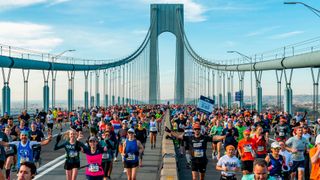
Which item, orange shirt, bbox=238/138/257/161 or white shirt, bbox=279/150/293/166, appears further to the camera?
orange shirt, bbox=238/138/257/161

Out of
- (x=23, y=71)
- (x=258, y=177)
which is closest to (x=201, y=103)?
(x=258, y=177)

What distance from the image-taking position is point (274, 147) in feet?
30.4

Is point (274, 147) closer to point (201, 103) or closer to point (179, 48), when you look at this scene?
point (201, 103)

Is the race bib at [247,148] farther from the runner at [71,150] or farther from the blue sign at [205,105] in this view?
the blue sign at [205,105]

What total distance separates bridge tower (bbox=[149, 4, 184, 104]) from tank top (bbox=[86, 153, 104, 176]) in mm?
114560

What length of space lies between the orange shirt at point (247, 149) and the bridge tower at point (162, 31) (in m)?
112

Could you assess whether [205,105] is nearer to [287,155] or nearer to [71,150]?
[71,150]

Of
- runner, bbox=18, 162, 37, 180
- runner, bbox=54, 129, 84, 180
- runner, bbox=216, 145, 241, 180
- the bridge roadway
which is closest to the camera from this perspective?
runner, bbox=18, 162, 37, 180

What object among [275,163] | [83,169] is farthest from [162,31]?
[275,163]

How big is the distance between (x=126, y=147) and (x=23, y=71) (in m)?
38.3

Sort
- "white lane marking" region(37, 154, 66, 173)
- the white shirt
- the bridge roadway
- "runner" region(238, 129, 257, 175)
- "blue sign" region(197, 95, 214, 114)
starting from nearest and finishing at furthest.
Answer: the white shirt, "runner" region(238, 129, 257, 175), the bridge roadway, "white lane marking" region(37, 154, 66, 173), "blue sign" region(197, 95, 214, 114)

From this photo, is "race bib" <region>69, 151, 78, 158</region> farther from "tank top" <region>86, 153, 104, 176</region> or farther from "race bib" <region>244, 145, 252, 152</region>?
"race bib" <region>244, 145, 252, 152</region>

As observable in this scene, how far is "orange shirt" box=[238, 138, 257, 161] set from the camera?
12.0 m

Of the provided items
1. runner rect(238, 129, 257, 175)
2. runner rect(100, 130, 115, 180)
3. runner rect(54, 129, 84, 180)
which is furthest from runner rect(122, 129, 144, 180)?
runner rect(238, 129, 257, 175)
